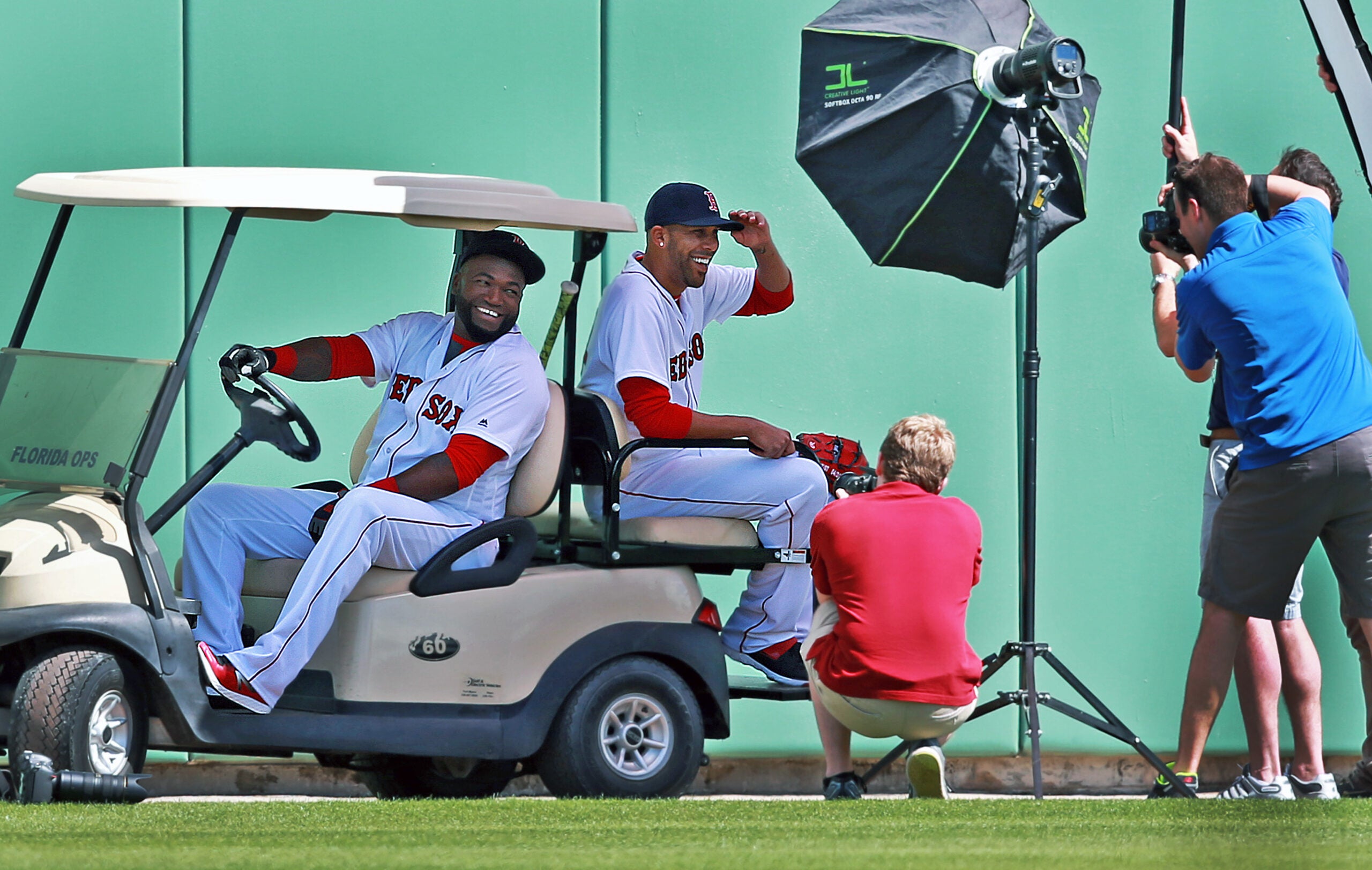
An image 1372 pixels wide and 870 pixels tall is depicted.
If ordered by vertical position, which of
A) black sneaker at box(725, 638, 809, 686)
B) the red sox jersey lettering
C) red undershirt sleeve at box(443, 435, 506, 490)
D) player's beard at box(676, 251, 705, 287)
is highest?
player's beard at box(676, 251, 705, 287)

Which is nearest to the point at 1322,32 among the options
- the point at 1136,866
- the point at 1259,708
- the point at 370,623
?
the point at 1136,866

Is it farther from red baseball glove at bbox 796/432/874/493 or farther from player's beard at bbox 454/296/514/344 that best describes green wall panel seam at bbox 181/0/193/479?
red baseball glove at bbox 796/432/874/493

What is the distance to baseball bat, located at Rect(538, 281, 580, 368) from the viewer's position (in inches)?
202

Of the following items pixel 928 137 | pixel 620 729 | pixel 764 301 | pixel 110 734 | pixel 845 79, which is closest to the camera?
pixel 110 734

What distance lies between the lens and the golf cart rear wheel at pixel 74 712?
4254mm

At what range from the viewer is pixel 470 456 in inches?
194

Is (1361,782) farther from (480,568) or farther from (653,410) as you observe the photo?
(480,568)

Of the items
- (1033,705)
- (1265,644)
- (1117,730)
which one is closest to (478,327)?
(1033,705)

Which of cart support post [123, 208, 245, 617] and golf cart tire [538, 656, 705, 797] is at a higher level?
cart support post [123, 208, 245, 617]

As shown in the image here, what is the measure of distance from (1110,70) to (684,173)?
1739 millimetres

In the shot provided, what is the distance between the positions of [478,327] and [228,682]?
1.27 metres

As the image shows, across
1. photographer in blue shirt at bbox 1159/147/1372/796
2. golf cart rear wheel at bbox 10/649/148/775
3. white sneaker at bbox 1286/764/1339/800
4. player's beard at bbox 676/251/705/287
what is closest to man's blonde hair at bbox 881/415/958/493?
photographer in blue shirt at bbox 1159/147/1372/796

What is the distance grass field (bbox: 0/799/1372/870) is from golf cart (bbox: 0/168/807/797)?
238 mm

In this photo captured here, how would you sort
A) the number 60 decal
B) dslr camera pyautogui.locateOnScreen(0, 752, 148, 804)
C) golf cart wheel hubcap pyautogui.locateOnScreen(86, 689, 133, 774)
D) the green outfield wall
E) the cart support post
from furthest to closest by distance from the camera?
the green outfield wall < the number 60 decal < the cart support post < golf cart wheel hubcap pyautogui.locateOnScreen(86, 689, 133, 774) < dslr camera pyautogui.locateOnScreen(0, 752, 148, 804)
